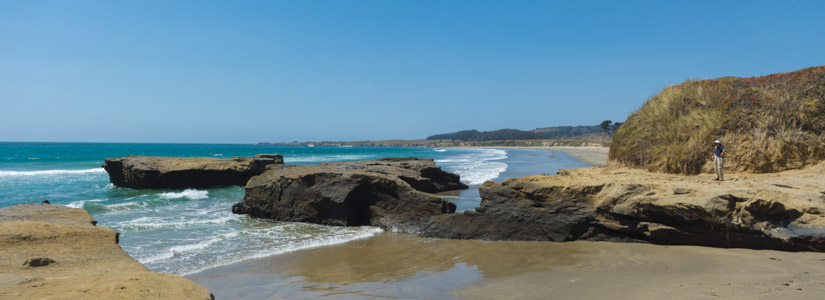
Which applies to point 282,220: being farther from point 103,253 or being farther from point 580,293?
point 580,293

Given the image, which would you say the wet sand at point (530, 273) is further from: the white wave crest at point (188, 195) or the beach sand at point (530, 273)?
the white wave crest at point (188, 195)

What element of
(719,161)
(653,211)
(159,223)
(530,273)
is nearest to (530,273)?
(530,273)

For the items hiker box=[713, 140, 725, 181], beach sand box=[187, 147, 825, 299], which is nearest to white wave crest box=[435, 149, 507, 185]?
hiker box=[713, 140, 725, 181]

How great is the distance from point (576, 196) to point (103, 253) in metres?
7.67

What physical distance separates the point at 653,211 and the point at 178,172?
19.5m

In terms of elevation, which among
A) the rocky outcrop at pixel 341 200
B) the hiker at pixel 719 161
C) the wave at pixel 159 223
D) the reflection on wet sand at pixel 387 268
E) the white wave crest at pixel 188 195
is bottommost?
the white wave crest at pixel 188 195

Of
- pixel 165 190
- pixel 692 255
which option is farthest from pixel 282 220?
pixel 165 190

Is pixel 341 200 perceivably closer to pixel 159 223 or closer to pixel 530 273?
pixel 159 223

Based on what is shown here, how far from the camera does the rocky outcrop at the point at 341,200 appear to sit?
10.7 metres

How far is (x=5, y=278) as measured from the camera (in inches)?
158

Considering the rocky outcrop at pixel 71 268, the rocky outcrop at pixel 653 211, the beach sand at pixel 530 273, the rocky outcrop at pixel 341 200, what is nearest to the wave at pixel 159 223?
the rocky outcrop at pixel 341 200

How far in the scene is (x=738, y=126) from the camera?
33.0 feet

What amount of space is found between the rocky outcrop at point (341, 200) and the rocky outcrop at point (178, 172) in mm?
9069

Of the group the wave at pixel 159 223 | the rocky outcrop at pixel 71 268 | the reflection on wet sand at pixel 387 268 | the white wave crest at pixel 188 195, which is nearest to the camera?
the rocky outcrop at pixel 71 268
